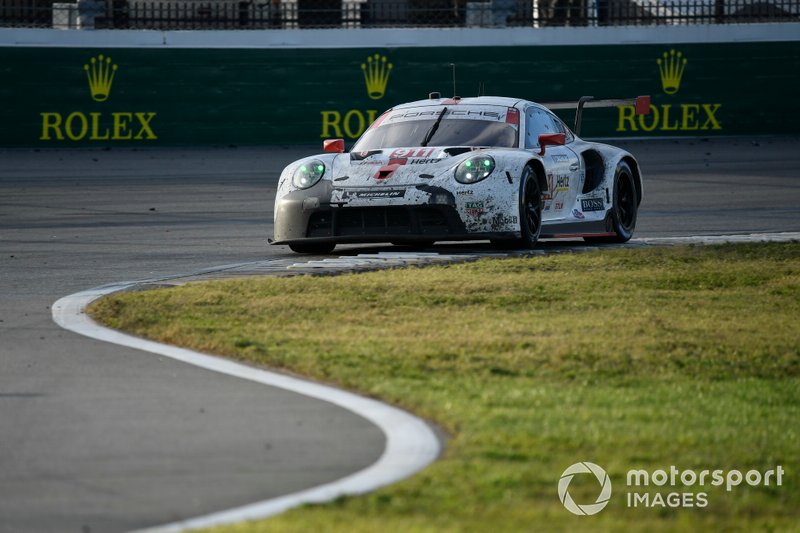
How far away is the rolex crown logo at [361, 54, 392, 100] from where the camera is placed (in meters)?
27.4

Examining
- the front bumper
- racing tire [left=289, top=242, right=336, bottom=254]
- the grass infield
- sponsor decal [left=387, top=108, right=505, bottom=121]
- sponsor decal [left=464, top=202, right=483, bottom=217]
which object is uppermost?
sponsor decal [left=387, top=108, right=505, bottom=121]

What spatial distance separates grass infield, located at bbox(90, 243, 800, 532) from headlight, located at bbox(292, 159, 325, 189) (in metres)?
1.77

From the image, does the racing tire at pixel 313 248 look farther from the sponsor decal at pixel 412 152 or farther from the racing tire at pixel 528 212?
the racing tire at pixel 528 212

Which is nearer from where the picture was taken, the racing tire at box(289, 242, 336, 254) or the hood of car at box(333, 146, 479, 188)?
the hood of car at box(333, 146, 479, 188)

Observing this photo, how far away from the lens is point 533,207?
37.2ft

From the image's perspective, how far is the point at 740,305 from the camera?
323 inches

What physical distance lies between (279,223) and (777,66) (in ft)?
63.1

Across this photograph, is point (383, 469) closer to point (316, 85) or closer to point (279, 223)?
point (279, 223)

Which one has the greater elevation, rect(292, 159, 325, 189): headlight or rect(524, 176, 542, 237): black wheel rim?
rect(292, 159, 325, 189): headlight

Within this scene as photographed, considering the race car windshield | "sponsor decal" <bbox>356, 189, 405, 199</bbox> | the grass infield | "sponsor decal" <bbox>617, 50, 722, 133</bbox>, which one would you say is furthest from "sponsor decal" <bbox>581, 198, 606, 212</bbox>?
"sponsor decal" <bbox>617, 50, 722, 133</bbox>

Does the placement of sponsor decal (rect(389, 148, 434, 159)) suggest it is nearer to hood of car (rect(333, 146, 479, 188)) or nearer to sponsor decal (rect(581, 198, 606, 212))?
hood of car (rect(333, 146, 479, 188))

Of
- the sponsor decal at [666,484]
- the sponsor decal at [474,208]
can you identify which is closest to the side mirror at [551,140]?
the sponsor decal at [474,208]

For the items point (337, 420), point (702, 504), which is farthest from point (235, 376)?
point (702, 504)

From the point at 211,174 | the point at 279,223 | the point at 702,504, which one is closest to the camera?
the point at 702,504
